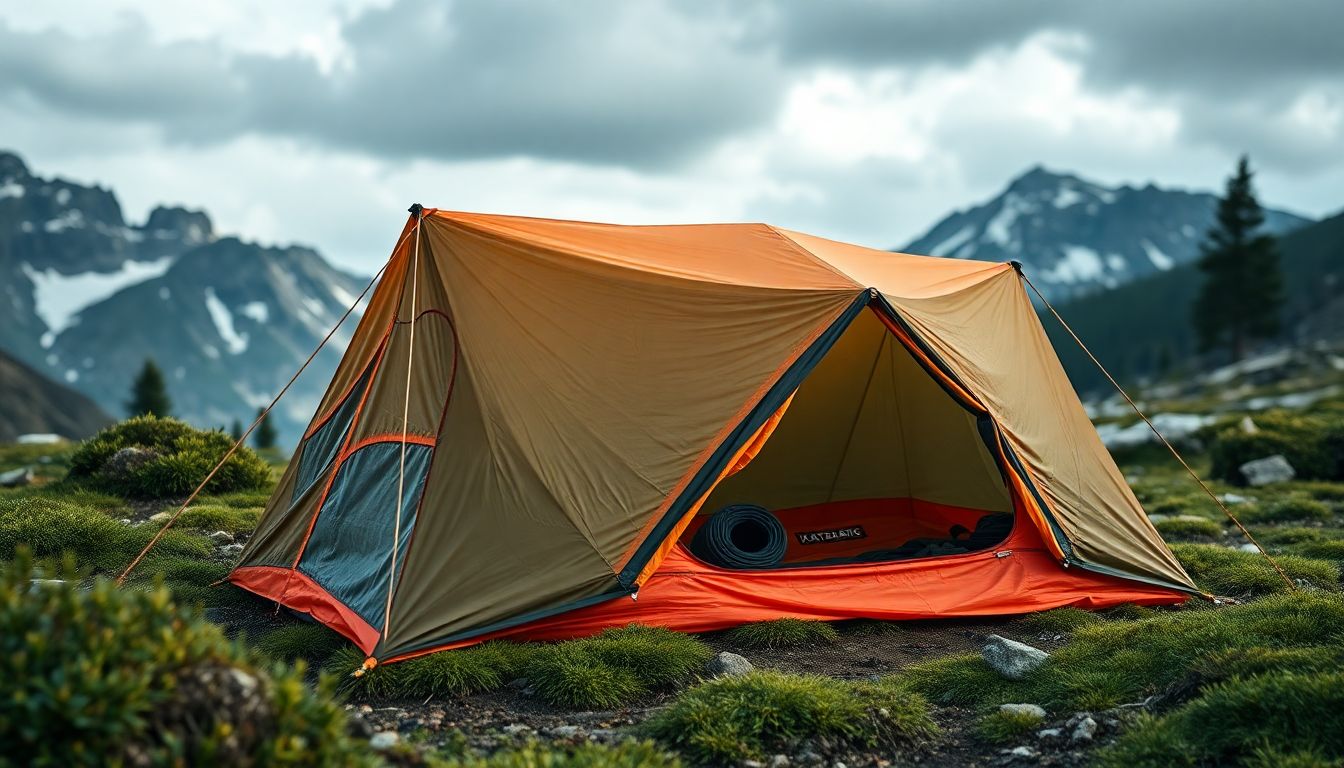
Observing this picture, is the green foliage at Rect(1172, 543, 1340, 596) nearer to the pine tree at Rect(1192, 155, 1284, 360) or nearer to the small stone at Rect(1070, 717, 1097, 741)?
the small stone at Rect(1070, 717, 1097, 741)

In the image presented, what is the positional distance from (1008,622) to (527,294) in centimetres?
509

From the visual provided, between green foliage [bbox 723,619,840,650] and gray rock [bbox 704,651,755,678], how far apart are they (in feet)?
2.49

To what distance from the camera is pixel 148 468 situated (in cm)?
1392

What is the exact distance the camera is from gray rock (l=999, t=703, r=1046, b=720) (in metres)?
6.54

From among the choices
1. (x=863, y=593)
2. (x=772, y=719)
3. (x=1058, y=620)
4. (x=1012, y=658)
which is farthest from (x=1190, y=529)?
(x=772, y=719)

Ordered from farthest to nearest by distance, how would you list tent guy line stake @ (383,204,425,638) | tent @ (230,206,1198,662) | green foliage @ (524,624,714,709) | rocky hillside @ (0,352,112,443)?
rocky hillside @ (0,352,112,443), tent @ (230,206,1198,662), tent guy line stake @ (383,204,425,638), green foliage @ (524,624,714,709)

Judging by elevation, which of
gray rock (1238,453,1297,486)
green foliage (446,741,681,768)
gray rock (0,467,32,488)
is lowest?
green foliage (446,741,681,768)

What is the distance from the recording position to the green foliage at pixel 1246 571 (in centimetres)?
994

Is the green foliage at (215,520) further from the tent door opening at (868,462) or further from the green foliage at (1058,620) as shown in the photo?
the green foliage at (1058,620)

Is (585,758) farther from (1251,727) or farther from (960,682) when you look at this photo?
(1251,727)

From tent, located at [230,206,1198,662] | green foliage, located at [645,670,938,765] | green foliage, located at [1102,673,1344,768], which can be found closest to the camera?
green foliage, located at [1102,673,1344,768]

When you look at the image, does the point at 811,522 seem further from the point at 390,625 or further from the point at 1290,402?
the point at 1290,402

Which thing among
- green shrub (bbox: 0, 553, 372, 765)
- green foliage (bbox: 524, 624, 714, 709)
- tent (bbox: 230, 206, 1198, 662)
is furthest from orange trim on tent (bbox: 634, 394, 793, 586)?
green shrub (bbox: 0, 553, 372, 765)

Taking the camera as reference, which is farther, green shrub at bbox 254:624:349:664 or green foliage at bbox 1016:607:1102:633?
green foliage at bbox 1016:607:1102:633
